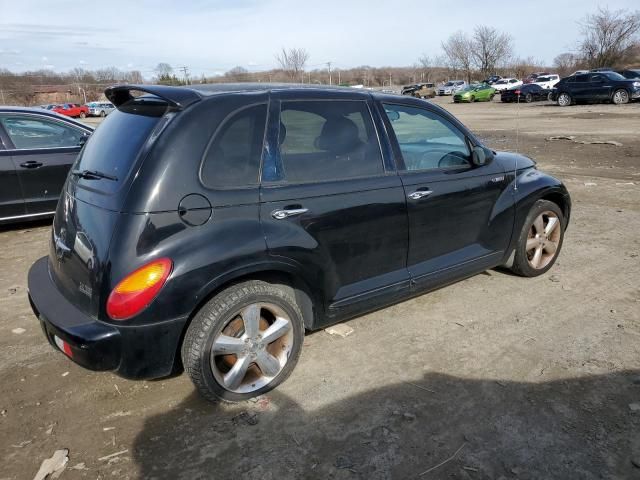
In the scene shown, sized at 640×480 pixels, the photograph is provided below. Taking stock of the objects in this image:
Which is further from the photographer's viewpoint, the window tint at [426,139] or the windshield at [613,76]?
the windshield at [613,76]

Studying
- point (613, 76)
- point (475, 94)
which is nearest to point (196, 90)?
point (613, 76)

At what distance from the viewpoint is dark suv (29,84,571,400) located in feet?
8.55

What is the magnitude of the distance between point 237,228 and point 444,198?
1691mm

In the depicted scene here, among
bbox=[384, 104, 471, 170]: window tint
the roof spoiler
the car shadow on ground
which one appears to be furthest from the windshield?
the roof spoiler

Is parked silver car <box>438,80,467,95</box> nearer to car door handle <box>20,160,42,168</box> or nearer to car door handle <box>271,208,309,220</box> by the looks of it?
car door handle <box>20,160,42,168</box>

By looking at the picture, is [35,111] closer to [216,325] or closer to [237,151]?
[237,151]

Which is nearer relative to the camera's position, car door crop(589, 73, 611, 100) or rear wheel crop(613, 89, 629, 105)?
rear wheel crop(613, 89, 629, 105)

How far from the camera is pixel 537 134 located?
17062mm

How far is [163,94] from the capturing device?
115 inches

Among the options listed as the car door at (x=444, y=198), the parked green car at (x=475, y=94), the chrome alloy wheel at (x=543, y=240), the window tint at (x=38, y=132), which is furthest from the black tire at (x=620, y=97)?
the window tint at (x=38, y=132)

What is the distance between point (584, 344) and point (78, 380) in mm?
3430

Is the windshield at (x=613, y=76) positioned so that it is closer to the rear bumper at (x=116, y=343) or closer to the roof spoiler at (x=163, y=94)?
the roof spoiler at (x=163, y=94)

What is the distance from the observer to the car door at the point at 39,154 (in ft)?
20.6

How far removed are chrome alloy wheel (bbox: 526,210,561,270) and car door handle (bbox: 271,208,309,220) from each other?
2535 mm
